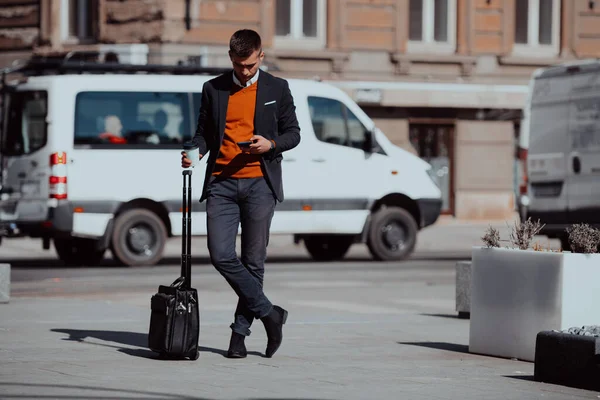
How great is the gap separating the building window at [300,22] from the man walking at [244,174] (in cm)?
2021

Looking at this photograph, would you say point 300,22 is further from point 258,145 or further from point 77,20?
point 258,145

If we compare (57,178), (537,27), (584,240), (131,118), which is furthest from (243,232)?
(537,27)

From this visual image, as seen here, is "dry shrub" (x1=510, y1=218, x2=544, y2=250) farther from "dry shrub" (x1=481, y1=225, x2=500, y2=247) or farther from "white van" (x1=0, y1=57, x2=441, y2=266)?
"white van" (x1=0, y1=57, x2=441, y2=266)

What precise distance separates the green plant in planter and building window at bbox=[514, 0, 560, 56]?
76.9 ft

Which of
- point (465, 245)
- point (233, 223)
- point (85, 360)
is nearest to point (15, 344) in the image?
point (85, 360)

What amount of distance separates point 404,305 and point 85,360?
530 centimetres

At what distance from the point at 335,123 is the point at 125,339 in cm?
1036

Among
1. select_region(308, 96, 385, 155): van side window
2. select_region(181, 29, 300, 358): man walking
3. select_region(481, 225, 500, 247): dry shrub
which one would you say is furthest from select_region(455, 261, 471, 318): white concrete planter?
select_region(308, 96, 385, 155): van side window

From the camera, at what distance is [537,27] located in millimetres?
32375

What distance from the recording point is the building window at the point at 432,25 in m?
31.0

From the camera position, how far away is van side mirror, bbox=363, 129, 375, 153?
2044 centimetres

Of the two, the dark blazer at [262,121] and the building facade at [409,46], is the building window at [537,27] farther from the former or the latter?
the dark blazer at [262,121]

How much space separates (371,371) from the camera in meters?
8.62

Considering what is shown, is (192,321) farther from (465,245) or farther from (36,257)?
(465,245)
